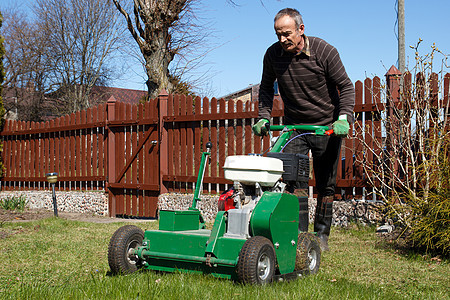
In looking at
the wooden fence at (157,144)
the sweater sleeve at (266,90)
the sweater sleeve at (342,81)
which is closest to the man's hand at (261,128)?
the sweater sleeve at (266,90)

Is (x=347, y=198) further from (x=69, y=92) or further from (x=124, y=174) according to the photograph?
(x=69, y=92)

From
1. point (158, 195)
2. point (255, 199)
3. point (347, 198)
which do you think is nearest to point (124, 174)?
point (158, 195)

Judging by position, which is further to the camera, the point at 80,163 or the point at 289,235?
the point at 80,163

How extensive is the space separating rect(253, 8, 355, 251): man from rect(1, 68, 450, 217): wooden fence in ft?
6.04

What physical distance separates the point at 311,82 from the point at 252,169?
125 cm

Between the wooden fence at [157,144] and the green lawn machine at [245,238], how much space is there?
2912 mm

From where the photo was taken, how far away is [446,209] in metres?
4.36

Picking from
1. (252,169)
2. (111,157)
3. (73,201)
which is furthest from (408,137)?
(73,201)

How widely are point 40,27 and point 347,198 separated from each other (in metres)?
24.9

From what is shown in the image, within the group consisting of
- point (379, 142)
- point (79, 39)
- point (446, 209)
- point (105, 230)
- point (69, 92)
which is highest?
point (79, 39)

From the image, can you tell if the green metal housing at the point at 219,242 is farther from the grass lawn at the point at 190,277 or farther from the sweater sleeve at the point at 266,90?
the sweater sleeve at the point at 266,90

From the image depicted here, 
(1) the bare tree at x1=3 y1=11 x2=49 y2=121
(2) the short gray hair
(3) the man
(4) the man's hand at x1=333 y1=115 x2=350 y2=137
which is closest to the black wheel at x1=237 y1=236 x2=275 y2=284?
(3) the man

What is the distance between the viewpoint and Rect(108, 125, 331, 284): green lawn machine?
305 centimetres

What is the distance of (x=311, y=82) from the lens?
414 centimetres
